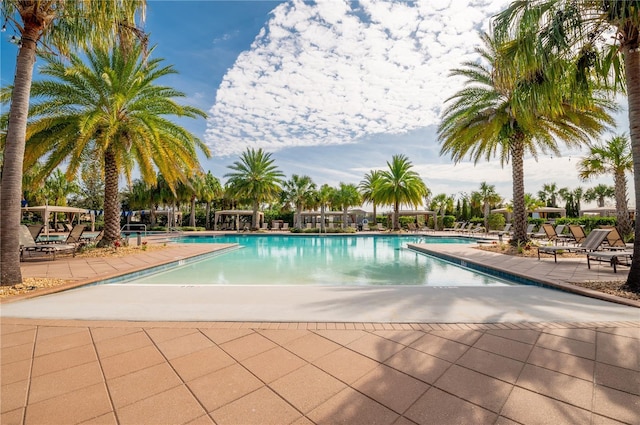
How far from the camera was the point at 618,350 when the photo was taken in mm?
2797

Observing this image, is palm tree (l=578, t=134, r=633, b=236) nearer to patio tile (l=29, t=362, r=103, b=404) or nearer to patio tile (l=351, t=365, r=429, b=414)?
patio tile (l=351, t=365, r=429, b=414)

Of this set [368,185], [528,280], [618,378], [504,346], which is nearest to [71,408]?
[504,346]

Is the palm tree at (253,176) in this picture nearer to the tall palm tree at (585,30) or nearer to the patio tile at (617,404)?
the tall palm tree at (585,30)

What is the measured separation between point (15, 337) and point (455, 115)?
14.3m

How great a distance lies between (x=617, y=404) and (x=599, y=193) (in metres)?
73.7

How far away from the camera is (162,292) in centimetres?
519

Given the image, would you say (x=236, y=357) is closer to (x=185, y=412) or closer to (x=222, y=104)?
(x=185, y=412)

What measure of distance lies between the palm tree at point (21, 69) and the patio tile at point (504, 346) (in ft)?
24.5

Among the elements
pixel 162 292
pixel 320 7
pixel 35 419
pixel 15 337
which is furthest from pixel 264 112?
pixel 35 419

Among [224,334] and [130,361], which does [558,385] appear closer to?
[224,334]

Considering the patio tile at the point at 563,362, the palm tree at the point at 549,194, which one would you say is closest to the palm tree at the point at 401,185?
the patio tile at the point at 563,362

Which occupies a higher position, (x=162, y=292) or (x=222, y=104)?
(x=222, y=104)

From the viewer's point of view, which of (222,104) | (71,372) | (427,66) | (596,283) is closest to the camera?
(71,372)

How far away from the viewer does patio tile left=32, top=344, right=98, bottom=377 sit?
2.52 meters
